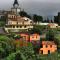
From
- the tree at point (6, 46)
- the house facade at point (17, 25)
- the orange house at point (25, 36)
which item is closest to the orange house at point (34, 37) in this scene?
the orange house at point (25, 36)

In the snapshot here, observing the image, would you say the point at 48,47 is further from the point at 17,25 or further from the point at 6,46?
the point at 17,25

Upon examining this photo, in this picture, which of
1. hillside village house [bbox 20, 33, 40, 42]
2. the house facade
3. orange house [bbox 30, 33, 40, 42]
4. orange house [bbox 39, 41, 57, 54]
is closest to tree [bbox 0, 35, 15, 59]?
orange house [bbox 39, 41, 57, 54]

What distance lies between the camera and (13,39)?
58.1ft

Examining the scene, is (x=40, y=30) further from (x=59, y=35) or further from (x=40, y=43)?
(x=40, y=43)

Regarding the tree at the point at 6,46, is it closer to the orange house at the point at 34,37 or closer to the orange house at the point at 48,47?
the orange house at the point at 48,47

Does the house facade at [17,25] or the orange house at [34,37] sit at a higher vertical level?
the orange house at [34,37]

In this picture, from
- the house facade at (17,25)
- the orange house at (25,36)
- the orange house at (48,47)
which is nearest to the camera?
the orange house at (48,47)

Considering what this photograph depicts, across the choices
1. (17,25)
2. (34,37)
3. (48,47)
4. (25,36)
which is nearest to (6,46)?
(48,47)

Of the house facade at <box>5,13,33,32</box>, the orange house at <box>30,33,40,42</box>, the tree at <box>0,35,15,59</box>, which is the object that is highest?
the tree at <box>0,35,15,59</box>

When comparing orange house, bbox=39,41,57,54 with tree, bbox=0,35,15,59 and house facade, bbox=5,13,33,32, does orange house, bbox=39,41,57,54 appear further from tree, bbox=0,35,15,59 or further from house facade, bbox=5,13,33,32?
house facade, bbox=5,13,33,32

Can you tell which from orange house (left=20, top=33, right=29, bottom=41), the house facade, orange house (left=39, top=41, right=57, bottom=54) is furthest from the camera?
the house facade

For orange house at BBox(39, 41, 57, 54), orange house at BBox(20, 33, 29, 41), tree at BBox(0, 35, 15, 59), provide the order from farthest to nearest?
1. orange house at BBox(20, 33, 29, 41)
2. orange house at BBox(39, 41, 57, 54)
3. tree at BBox(0, 35, 15, 59)

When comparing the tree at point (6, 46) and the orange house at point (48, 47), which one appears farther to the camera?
the orange house at point (48, 47)

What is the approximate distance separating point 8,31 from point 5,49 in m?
5.22
